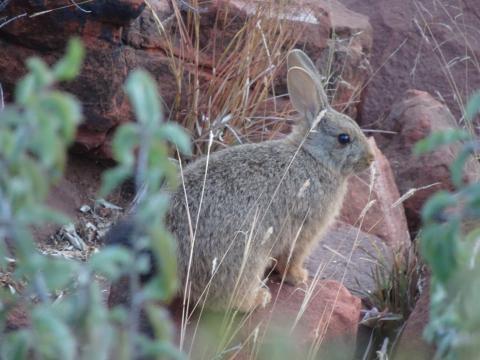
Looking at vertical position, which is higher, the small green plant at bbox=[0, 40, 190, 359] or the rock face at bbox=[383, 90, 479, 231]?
the small green plant at bbox=[0, 40, 190, 359]

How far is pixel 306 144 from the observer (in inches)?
221

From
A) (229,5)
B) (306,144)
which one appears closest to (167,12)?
(229,5)

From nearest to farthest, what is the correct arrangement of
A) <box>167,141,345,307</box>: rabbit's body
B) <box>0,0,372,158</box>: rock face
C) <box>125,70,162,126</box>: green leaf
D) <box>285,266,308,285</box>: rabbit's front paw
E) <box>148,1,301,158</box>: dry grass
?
<box>125,70,162,126</box>: green leaf → <box>167,141,345,307</box>: rabbit's body → <box>285,266,308,285</box>: rabbit's front paw → <box>0,0,372,158</box>: rock face → <box>148,1,301,158</box>: dry grass

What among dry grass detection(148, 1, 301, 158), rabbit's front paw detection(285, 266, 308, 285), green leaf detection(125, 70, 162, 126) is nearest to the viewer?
green leaf detection(125, 70, 162, 126)

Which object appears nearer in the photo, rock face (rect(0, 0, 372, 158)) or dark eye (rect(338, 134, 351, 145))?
dark eye (rect(338, 134, 351, 145))

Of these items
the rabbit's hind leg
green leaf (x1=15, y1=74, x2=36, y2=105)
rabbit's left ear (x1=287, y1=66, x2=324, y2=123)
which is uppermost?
green leaf (x1=15, y1=74, x2=36, y2=105)

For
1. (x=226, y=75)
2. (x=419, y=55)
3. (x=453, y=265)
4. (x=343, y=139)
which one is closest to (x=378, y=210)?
(x=226, y=75)

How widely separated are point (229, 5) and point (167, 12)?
20.4 inches

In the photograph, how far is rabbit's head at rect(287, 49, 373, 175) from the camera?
561 cm

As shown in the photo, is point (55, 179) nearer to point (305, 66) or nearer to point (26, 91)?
point (26, 91)

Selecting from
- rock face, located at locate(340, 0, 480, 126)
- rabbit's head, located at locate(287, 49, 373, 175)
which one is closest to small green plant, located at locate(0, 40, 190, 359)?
rabbit's head, located at locate(287, 49, 373, 175)

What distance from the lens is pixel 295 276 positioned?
5.43 m

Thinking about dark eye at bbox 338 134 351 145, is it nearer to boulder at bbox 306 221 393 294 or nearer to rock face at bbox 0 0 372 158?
boulder at bbox 306 221 393 294

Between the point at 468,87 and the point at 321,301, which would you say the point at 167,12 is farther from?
the point at 468,87
